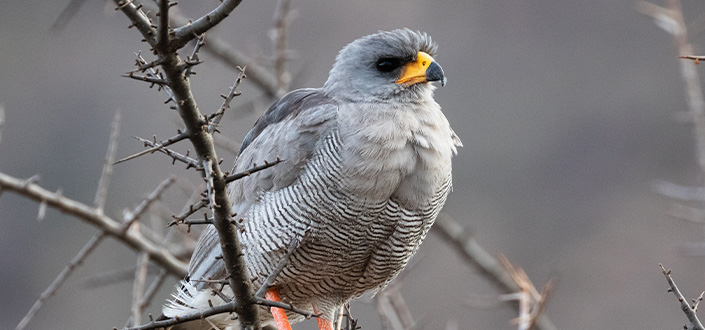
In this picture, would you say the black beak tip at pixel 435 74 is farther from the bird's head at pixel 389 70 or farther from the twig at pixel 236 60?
the twig at pixel 236 60

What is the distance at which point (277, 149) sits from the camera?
388 centimetres

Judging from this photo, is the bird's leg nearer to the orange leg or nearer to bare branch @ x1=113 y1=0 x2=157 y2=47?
the orange leg

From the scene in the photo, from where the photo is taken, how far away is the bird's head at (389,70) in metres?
3.96

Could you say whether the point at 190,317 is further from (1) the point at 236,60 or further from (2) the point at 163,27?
(1) the point at 236,60

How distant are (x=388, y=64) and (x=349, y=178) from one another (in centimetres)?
69

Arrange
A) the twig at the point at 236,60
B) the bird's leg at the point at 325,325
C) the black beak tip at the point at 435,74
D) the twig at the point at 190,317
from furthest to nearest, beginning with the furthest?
the twig at the point at 236,60
the bird's leg at the point at 325,325
the black beak tip at the point at 435,74
the twig at the point at 190,317

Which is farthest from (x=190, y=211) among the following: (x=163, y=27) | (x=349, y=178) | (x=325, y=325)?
(x=325, y=325)

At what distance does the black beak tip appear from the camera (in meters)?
3.87

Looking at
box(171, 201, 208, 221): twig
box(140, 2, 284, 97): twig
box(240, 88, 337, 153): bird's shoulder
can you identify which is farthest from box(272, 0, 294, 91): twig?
box(171, 201, 208, 221): twig

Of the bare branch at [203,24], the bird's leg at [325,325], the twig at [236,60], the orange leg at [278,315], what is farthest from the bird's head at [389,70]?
the twig at [236,60]

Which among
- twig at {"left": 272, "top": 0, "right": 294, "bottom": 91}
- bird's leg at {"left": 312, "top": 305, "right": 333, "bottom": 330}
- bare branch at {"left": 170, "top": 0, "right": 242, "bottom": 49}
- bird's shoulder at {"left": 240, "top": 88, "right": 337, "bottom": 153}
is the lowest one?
bird's leg at {"left": 312, "top": 305, "right": 333, "bottom": 330}

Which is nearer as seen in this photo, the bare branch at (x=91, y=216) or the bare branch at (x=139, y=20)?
the bare branch at (x=139, y=20)

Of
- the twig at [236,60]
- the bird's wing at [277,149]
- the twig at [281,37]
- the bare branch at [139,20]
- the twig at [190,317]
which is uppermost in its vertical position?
the twig at [236,60]

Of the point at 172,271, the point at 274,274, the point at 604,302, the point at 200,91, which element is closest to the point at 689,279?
the point at 604,302
